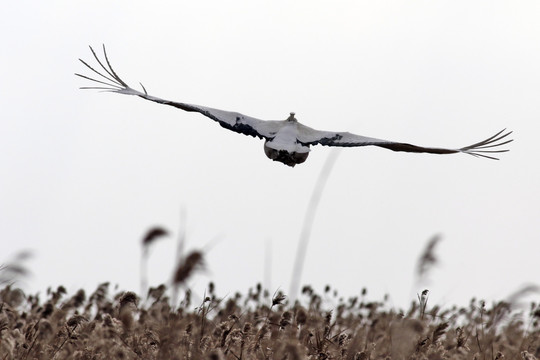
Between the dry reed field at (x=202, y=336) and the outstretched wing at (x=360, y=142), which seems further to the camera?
the outstretched wing at (x=360, y=142)

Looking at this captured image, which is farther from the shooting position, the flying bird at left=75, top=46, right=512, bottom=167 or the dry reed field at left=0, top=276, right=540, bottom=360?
the flying bird at left=75, top=46, right=512, bottom=167

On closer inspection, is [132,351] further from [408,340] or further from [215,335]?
[408,340]

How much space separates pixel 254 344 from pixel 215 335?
1.78ft

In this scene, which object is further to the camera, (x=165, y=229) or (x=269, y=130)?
(x=269, y=130)

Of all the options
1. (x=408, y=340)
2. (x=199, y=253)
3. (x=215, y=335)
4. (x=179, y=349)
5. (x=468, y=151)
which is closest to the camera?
(x=199, y=253)

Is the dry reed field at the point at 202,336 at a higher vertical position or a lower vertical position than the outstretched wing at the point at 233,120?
lower

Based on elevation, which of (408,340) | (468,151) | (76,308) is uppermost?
(468,151)

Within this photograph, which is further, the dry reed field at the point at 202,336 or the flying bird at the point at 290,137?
the flying bird at the point at 290,137

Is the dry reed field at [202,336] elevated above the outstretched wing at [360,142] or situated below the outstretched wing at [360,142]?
below

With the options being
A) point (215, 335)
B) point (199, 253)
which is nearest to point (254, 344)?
point (215, 335)

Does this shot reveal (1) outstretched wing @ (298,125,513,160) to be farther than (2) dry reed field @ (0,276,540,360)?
Yes

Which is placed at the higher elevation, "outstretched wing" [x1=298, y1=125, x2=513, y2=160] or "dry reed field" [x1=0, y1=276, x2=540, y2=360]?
Answer: "outstretched wing" [x1=298, y1=125, x2=513, y2=160]

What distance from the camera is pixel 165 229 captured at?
4.10 meters

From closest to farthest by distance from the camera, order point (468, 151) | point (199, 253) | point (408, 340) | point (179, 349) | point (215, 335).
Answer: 1. point (199, 253)
2. point (408, 340)
3. point (179, 349)
4. point (215, 335)
5. point (468, 151)
